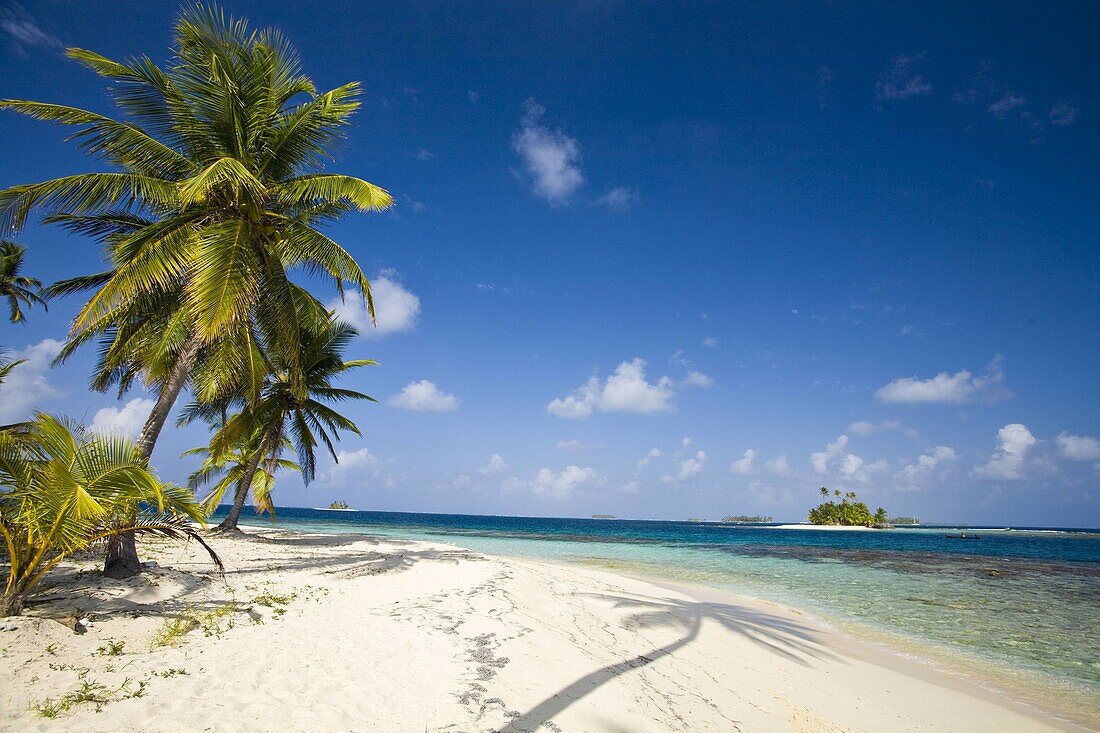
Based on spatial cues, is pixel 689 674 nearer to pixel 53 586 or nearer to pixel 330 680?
pixel 330 680

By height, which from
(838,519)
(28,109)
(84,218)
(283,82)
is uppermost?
(283,82)

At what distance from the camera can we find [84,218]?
9.39 meters

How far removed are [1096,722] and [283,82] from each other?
16.7 m

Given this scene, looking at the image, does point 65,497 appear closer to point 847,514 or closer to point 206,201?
point 206,201

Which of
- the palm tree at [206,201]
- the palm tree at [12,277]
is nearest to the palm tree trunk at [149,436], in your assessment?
the palm tree at [206,201]

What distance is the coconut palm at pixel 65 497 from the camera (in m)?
4.85

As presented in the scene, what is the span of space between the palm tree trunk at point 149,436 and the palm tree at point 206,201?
0.03 m

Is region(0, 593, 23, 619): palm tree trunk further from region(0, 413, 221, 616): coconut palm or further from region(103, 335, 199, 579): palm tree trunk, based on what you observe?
region(103, 335, 199, 579): palm tree trunk

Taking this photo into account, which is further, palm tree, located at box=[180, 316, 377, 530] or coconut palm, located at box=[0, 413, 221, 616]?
palm tree, located at box=[180, 316, 377, 530]

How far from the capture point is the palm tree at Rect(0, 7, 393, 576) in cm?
813

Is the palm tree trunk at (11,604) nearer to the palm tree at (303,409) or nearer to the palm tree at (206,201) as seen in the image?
the palm tree at (206,201)

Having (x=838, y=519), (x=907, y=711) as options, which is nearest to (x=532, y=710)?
(x=907, y=711)

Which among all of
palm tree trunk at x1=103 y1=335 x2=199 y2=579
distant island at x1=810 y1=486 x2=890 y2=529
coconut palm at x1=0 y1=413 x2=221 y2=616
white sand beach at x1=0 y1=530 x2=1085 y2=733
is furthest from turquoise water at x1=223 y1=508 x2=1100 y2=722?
distant island at x1=810 y1=486 x2=890 y2=529

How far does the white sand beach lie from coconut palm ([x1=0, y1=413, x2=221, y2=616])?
0.73m
